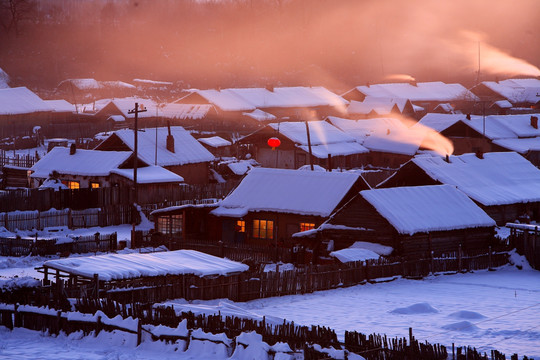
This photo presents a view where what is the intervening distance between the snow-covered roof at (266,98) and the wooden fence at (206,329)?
78.1 metres

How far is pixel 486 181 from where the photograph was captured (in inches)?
1949

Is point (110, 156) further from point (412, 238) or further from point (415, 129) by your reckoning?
point (415, 129)

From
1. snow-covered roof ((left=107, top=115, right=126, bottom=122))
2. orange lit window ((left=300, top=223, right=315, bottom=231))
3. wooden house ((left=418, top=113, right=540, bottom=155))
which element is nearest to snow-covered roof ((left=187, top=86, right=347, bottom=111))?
snow-covered roof ((left=107, top=115, right=126, bottom=122))

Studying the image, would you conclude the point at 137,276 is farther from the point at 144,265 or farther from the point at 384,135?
the point at 384,135

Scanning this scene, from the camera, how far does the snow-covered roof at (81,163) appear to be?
54125mm

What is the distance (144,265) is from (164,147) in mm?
33913

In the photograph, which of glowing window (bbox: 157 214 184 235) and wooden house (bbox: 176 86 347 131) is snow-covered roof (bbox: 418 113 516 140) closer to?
wooden house (bbox: 176 86 347 131)

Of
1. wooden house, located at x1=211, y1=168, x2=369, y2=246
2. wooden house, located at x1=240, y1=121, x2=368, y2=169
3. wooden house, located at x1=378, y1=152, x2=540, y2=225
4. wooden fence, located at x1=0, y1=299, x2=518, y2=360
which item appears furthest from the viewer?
wooden house, located at x1=240, y1=121, x2=368, y2=169

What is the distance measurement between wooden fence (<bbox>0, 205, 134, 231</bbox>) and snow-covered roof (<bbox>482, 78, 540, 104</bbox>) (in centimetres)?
8379

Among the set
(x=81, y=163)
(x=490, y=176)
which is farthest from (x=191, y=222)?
(x=490, y=176)

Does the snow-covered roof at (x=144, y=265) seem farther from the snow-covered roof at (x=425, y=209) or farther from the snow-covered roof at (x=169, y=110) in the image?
the snow-covered roof at (x=169, y=110)

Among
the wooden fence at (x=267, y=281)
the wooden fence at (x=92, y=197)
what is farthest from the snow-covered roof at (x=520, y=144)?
the wooden fence at (x=267, y=281)

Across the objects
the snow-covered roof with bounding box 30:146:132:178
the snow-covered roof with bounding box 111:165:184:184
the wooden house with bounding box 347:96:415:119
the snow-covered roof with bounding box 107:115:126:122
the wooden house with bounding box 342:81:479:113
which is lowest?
the snow-covered roof with bounding box 111:165:184:184

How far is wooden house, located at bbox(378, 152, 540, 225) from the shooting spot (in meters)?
47.4
